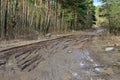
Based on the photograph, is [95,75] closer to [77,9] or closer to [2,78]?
[2,78]

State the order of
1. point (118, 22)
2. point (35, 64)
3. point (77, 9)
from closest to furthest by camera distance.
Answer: point (35, 64), point (118, 22), point (77, 9)

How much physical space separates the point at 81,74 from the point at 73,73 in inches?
12.8

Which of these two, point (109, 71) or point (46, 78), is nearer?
point (46, 78)

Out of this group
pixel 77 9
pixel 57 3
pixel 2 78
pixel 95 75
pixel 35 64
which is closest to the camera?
pixel 2 78

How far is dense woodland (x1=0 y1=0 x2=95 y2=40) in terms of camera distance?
2723 cm

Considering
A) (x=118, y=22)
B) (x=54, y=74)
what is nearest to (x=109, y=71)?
(x=54, y=74)

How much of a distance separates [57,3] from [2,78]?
43.1 m

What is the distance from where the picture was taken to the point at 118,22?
32.5m

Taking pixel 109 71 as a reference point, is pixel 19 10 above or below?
above

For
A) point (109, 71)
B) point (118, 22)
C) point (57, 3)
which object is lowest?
point (109, 71)

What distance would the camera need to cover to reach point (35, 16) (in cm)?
3969

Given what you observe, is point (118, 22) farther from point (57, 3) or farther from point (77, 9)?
point (77, 9)

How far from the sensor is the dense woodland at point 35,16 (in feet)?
89.4

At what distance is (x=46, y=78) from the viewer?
7.78 meters
